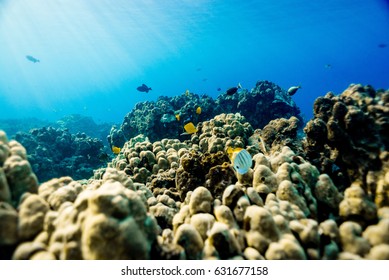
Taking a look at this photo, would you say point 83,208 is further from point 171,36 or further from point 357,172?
point 171,36

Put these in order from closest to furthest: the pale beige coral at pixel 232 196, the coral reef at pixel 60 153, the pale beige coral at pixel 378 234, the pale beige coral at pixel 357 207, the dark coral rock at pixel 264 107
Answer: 1. the pale beige coral at pixel 378 234
2. the pale beige coral at pixel 357 207
3. the pale beige coral at pixel 232 196
4. the coral reef at pixel 60 153
5. the dark coral rock at pixel 264 107

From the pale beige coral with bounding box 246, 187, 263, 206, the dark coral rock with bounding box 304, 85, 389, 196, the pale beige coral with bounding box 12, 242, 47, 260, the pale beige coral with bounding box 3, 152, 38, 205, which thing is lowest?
the pale beige coral with bounding box 12, 242, 47, 260

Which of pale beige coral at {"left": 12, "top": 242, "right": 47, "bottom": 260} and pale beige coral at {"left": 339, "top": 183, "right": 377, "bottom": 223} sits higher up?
pale beige coral at {"left": 339, "top": 183, "right": 377, "bottom": 223}

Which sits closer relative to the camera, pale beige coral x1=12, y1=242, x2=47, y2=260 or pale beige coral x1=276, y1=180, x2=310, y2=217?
pale beige coral x1=12, y1=242, x2=47, y2=260

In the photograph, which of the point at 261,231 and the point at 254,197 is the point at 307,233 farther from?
the point at 254,197

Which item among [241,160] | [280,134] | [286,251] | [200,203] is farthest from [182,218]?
[280,134]

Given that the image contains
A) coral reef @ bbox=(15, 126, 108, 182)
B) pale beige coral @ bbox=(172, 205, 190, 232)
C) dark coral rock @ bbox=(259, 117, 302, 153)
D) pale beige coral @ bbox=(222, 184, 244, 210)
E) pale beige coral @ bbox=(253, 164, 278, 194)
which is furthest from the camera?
coral reef @ bbox=(15, 126, 108, 182)

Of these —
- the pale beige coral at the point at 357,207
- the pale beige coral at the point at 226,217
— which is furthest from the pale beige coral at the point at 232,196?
the pale beige coral at the point at 357,207

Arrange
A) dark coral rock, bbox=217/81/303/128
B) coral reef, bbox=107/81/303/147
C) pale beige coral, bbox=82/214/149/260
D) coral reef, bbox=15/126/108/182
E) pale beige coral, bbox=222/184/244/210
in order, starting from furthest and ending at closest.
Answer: dark coral rock, bbox=217/81/303/128 → coral reef, bbox=107/81/303/147 → coral reef, bbox=15/126/108/182 → pale beige coral, bbox=222/184/244/210 → pale beige coral, bbox=82/214/149/260

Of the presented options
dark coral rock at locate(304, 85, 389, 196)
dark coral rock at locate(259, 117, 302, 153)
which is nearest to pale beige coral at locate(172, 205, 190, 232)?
dark coral rock at locate(304, 85, 389, 196)

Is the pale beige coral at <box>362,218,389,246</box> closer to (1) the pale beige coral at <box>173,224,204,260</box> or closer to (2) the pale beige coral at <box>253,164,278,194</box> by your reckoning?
(2) the pale beige coral at <box>253,164,278,194</box>

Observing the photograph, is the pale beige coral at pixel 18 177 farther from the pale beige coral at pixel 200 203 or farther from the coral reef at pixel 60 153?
the coral reef at pixel 60 153

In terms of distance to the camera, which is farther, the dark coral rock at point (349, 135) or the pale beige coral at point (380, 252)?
the dark coral rock at point (349, 135)
